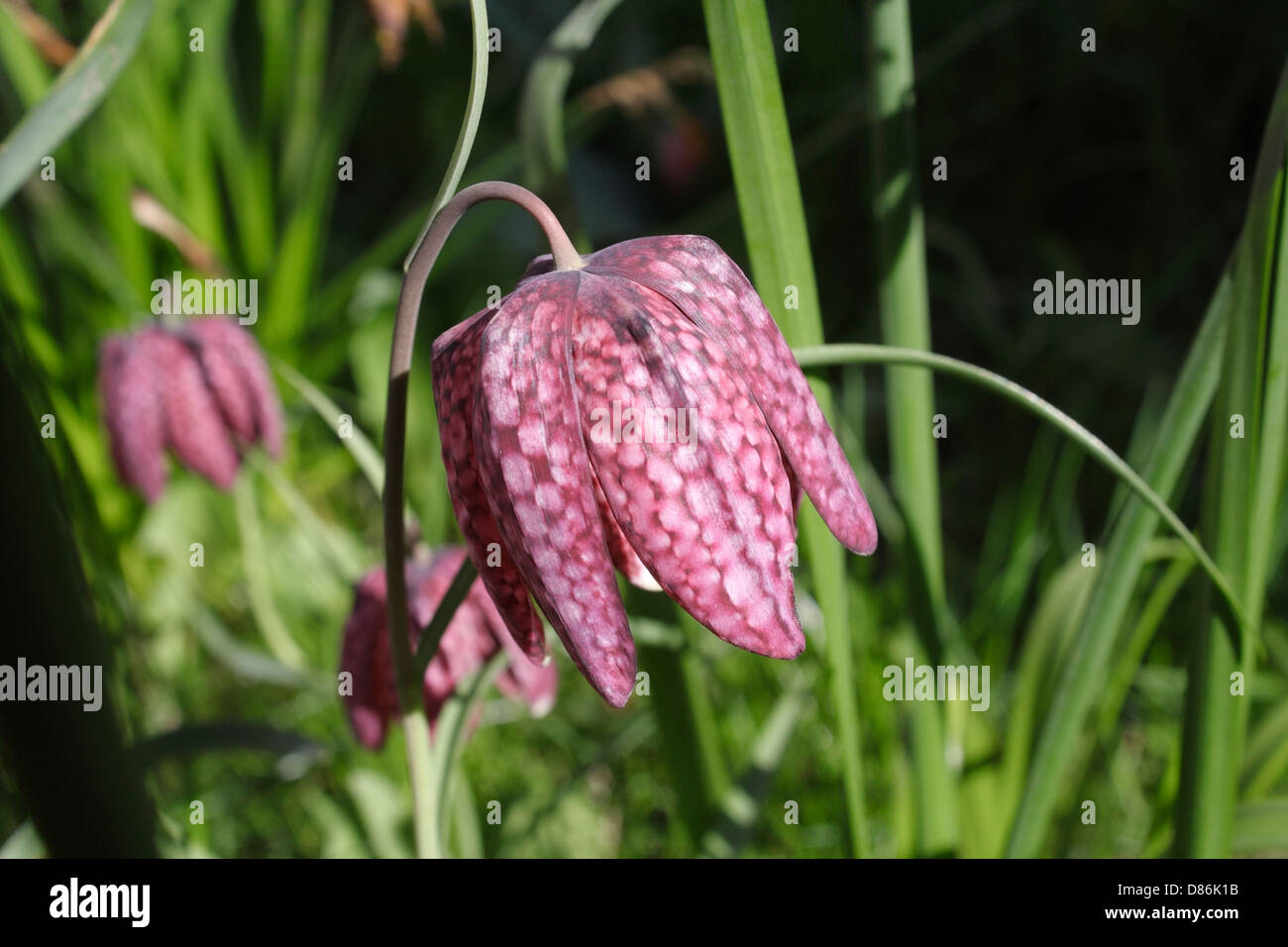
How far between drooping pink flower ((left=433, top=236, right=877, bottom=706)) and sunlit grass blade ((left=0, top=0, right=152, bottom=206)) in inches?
9.4

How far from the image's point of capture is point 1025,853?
804mm

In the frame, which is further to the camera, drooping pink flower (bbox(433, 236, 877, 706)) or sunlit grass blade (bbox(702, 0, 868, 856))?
sunlit grass blade (bbox(702, 0, 868, 856))

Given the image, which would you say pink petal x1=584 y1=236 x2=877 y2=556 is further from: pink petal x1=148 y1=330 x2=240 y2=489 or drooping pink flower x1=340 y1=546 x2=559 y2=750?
pink petal x1=148 y1=330 x2=240 y2=489

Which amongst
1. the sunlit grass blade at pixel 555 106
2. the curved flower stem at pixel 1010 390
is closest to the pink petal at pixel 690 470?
the curved flower stem at pixel 1010 390

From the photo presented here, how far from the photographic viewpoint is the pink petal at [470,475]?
0.50 m

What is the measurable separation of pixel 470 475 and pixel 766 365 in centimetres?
15

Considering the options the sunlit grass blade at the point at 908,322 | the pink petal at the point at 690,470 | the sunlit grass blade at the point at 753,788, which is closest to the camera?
the pink petal at the point at 690,470

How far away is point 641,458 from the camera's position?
457 mm

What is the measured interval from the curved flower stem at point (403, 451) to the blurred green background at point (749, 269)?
0.14 meters

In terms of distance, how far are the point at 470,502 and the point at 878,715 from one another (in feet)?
2.54

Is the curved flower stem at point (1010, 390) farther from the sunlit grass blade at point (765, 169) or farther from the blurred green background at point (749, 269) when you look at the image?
the blurred green background at point (749, 269)

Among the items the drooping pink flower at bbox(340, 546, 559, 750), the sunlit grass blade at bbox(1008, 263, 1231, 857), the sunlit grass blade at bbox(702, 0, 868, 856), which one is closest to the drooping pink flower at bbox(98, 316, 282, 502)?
the drooping pink flower at bbox(340, 546, 559, 750)

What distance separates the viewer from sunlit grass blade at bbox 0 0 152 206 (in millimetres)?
501
